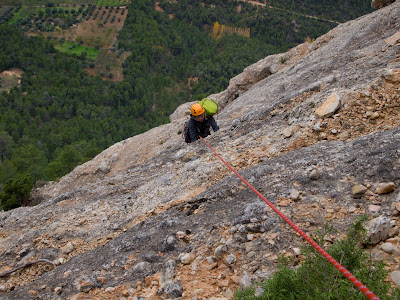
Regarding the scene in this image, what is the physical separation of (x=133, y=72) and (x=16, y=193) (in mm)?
101061

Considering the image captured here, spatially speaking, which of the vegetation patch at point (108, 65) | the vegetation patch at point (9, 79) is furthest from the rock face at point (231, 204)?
the vegetation patch at point (108, 65)

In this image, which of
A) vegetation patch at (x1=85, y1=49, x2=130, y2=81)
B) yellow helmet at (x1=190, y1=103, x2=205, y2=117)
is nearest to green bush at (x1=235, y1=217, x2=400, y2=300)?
yellow helmet at (x1=190, y1=103, x2=205, y2=117)

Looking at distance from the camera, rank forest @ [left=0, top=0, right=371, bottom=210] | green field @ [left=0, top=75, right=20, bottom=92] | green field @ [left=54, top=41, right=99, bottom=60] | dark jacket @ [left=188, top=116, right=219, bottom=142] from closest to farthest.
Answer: dark jacket @ [left=188, top=116, right=219, bottom=142], forest @ [left=0, top=0, right=371, bottom=210], green field @ [left=0, top=75, right=20, bottom=92], green field @ [left=54, top=41, right=99, bottom=60]

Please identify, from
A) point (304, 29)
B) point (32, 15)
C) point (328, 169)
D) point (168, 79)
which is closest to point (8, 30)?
point (32, 15)

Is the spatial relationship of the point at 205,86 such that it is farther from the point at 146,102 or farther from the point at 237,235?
the point at 237,235

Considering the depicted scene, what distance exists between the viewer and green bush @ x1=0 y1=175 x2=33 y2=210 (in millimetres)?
21031

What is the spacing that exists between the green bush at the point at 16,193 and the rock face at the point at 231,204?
9.71 m

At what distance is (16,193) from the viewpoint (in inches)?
846

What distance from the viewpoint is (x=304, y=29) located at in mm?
145250

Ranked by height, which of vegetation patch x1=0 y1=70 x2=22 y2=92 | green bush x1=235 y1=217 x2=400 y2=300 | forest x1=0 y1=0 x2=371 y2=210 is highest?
green bush x1=235 y1=217 x2=400 y2=300

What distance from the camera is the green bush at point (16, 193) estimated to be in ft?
69.0

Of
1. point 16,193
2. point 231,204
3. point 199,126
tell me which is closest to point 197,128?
point 199,126

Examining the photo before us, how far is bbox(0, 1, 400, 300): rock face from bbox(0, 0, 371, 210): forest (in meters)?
35.1

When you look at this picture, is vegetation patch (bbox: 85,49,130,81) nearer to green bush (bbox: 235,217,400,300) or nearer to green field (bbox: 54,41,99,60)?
green field (bbox: 54,41,99,60)
